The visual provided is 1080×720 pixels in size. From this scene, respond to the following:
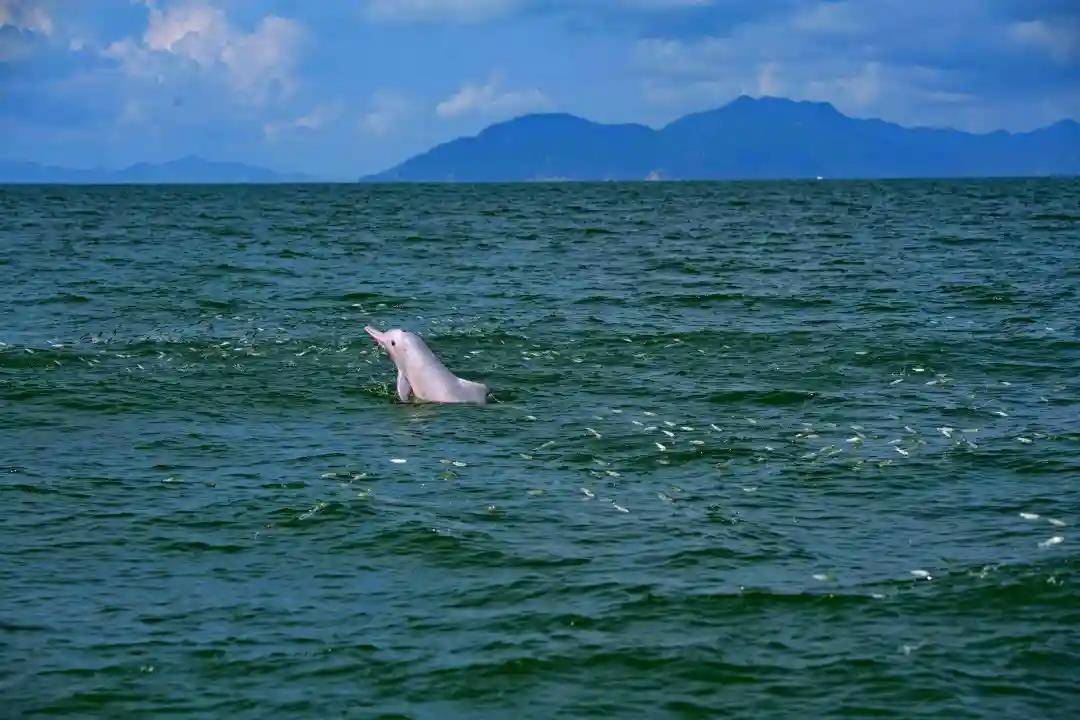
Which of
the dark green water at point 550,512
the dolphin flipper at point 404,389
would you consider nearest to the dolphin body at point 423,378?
the dolphin flipper at point 404,389

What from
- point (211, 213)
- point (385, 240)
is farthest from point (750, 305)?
point (211, 213)

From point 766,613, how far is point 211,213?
91.8m

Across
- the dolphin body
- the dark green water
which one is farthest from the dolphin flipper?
the dark green water

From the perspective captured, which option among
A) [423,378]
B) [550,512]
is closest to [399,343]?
[423,378]

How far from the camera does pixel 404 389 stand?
22.0 m

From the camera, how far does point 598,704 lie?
999cm

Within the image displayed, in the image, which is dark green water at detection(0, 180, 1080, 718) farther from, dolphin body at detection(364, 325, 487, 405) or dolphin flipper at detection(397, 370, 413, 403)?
dolphin body at detection(364, 325, 487, 405)

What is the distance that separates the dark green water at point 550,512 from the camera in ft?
34.5

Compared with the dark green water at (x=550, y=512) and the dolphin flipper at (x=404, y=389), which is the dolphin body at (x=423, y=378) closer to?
the dolphin flipper at (x=404, y=389)

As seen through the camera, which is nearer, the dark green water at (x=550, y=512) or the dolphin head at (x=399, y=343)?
the dark green water at (x=550, y=512)

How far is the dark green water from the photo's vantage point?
414 inches

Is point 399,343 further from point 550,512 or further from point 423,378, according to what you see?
point 550,512

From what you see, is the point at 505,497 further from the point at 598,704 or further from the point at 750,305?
the point at 750,305

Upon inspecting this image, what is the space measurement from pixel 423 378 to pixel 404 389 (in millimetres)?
388
